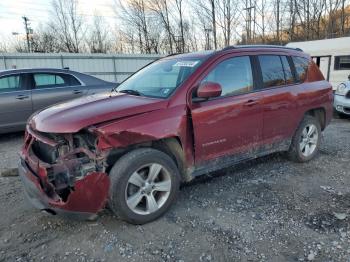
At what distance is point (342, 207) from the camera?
3600 mm

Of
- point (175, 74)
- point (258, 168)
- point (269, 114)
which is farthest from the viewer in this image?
point (258, 168)

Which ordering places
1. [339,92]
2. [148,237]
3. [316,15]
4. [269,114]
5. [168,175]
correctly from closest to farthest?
[148,237] → [168,175] → [269,114] → [339,92] → [316,15]

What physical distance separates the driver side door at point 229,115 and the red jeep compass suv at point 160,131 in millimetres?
12

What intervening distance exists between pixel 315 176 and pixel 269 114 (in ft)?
3.76

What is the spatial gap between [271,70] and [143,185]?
2476 mm

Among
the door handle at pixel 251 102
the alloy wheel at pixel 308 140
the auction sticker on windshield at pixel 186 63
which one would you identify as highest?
the auction sticker on windshield at pixel 186 63

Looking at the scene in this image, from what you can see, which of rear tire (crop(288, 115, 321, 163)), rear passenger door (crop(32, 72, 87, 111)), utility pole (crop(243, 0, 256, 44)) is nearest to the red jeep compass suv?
rear tire (crop(288, 115, 321, 163))

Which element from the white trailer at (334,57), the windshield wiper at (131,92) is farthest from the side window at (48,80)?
the white trailer at (334,57)

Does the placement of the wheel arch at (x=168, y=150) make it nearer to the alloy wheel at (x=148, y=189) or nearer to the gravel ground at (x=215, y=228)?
the alloy wheel at (x=148, y=189)

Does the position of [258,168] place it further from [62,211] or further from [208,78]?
[62,211]

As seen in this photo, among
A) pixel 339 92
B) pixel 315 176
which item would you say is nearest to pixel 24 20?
pixel 339 92

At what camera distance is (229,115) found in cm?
380

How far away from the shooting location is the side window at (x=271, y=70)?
14.2 feet

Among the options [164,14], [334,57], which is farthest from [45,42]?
[334,57]
